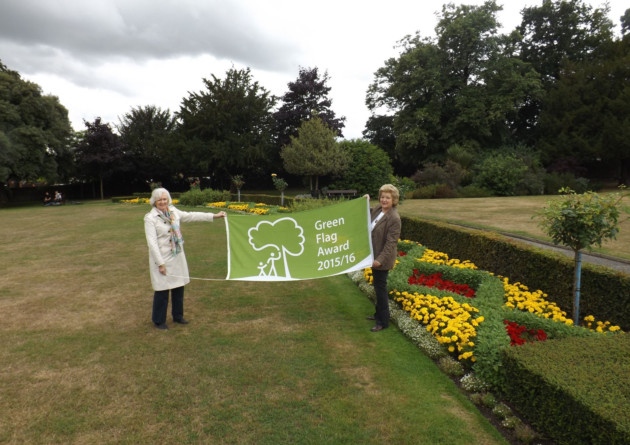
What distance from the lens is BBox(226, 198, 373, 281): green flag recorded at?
Result: 5898 mm

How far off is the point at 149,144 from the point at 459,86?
3359 cm

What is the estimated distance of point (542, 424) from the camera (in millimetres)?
3301

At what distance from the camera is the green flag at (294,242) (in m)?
5.90

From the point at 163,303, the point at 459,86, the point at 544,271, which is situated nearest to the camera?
the point at 163,303

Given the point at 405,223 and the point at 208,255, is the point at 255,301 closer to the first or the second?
the point at 208,255

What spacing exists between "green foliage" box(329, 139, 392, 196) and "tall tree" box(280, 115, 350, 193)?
107 cm

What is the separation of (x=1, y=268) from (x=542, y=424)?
1206 cm

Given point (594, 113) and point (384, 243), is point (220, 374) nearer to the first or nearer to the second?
point (384, 243)

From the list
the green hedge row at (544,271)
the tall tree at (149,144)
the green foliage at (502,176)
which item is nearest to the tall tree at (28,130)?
the tall tree at (149,144)

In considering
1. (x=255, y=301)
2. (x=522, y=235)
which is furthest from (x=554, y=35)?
(x=255, y=301)

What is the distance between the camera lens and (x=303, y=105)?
45.6m

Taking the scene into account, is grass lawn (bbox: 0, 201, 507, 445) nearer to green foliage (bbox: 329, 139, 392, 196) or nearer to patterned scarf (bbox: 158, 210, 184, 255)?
patterned scarf (bbox: 158, 210, 184, 255)

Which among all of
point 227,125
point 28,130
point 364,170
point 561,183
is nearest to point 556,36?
point 561,183

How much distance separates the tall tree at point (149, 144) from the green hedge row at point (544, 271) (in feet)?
116
